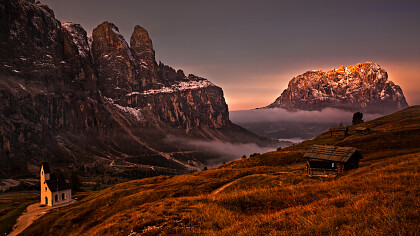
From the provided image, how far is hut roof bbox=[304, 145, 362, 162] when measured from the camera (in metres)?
48.7

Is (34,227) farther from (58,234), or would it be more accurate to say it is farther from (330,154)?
(330,154)

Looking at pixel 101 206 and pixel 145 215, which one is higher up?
pixel 145 215

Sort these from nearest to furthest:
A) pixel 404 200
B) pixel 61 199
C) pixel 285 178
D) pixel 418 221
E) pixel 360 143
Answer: pixel 418 221 < pixel 404 200 < pixel 285 178 < pixel 61 199 < pixel 360 143

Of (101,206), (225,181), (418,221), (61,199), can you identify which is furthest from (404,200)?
(61,199)

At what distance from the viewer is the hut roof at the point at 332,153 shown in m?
48.7

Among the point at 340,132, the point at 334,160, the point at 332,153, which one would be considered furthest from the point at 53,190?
the point at 340,132

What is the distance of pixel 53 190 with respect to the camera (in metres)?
71.4

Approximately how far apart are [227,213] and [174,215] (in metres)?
4.02

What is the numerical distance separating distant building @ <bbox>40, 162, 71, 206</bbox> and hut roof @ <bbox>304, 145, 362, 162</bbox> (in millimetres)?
69872

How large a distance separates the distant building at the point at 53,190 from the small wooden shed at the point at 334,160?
2726 inches

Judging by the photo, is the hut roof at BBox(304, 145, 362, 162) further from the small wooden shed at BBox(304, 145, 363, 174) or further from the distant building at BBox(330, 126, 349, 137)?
the distant building at BBox(330, 126, 349, 137)

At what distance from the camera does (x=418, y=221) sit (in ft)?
28.8

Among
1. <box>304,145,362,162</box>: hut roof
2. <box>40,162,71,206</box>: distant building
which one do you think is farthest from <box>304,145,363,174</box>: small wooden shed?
<box>40,162,71,206</box>: distant building

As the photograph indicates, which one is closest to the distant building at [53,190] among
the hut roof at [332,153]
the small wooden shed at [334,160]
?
the small wooden shed at [334,160]
